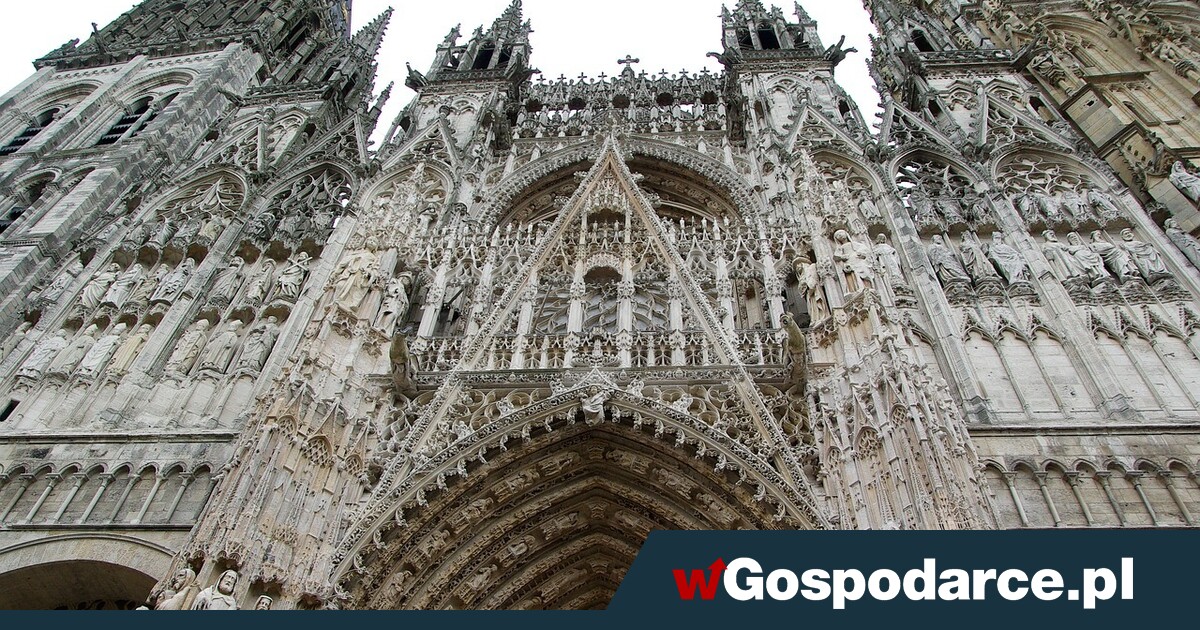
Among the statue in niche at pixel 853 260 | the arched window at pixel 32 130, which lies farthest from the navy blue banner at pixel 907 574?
the arched window at pixel 32 130

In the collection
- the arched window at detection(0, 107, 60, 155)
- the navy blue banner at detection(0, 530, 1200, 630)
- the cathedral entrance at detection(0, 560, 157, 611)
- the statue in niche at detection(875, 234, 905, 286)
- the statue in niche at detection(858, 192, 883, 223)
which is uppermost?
the arched window at detection(0, 107, 60, 155)

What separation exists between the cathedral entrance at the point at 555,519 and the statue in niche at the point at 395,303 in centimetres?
276

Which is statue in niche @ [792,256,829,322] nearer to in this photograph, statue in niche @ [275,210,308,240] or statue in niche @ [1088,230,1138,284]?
statue in niche @ [1088,230,1138,284]

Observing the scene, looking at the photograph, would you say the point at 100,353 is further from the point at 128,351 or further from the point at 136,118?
the point at 136,118

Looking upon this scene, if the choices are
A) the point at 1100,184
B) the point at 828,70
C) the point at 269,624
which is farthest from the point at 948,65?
the point at 269,624

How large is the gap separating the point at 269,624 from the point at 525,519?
14.9 feet

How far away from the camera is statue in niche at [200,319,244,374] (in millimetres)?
11781

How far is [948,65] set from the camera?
61.9 ft

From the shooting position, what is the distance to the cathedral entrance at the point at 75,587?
29.6 ft

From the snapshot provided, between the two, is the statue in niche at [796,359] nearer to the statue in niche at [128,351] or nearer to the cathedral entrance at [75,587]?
the cathedral entrance at [75,587]

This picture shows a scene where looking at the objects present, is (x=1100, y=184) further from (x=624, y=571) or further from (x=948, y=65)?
(x=624, y=571)

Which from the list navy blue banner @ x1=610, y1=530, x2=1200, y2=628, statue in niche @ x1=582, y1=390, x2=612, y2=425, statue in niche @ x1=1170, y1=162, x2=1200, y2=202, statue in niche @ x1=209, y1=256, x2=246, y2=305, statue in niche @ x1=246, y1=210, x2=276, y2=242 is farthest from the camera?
statue in niche @ x1=246, y1=210, x2=276, y2=242

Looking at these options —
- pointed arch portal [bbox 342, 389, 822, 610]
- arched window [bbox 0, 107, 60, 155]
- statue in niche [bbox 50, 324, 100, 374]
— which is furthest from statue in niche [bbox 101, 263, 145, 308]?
arched window [bbox 0, 107, 60, 155]

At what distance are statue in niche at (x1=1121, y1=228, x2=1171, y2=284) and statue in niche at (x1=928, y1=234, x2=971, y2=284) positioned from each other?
2282 mm
